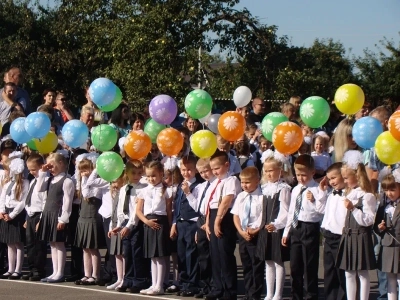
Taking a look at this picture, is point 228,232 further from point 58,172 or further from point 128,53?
Result: point 128,53

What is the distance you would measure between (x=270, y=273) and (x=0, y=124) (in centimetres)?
479

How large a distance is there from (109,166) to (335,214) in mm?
2780

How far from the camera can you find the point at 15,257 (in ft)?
39.2

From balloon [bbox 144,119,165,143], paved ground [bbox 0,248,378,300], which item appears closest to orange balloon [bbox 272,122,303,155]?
paved ground [bbox 0,248,378,300]

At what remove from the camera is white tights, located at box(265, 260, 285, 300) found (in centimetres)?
959

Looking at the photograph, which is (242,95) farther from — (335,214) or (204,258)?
(335,214)

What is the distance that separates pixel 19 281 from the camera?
1137 cm

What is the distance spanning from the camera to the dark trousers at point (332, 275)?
9.14m

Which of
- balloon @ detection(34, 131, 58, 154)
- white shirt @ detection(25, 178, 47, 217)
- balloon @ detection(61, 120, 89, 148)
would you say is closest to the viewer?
balloon @ detection(61, 120, 89, 148)

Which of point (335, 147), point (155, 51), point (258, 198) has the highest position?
point (155, 51)

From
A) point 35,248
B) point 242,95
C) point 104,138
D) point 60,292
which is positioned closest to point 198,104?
point 104,138

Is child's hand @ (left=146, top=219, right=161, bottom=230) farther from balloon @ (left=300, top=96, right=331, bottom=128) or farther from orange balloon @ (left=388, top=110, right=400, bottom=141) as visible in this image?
orange balloon @ (left=388, top=110, right=400, bottom=141)

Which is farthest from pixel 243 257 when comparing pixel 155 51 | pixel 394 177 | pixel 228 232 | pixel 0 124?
pixel 155 51

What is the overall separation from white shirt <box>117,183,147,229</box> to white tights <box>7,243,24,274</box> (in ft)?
5.76
